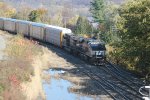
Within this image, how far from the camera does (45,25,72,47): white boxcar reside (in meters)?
56.0

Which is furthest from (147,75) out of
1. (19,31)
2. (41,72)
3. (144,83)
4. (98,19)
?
(98,19)

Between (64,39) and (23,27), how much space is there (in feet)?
62.1

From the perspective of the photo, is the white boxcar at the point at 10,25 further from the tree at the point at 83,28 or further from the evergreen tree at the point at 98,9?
the evergreen tree at the point at 98,9

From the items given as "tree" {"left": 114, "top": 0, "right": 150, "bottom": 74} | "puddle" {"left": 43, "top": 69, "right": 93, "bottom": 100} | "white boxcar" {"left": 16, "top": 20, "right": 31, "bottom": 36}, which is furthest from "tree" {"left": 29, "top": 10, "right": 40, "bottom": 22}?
"puddle" {"left": 43, "top": 69, "right": 93, "bottom": 100}

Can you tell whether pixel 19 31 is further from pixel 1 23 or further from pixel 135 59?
pixel 135 59

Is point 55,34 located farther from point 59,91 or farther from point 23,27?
point 59,91

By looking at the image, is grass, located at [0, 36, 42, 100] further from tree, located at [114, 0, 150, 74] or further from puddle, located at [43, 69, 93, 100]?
tree, located at [114, 0, 150, 74]

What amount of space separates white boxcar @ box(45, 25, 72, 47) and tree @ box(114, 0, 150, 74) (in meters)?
17.7

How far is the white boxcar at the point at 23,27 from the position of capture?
69.5 m

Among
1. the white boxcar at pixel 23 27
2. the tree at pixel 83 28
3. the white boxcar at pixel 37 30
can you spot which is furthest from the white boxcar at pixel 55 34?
the tree at pixel 83 28

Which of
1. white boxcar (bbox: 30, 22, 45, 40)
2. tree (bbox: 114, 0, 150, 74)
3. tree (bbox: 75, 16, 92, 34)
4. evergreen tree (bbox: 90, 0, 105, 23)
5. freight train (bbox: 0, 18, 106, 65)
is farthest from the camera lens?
evergreen tree (bbox: 90, 0, 105, 23)

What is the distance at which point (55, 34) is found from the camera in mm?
58188

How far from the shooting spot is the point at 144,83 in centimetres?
3541

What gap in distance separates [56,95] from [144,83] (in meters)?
8.45
